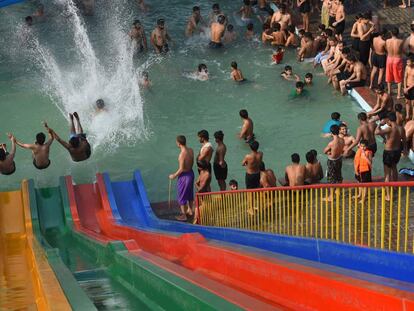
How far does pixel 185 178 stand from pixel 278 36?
275 inches

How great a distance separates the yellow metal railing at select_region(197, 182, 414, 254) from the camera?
8453 millimetres

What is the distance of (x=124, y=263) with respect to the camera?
8.65 m

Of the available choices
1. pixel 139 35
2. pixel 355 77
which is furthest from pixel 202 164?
pixel 139 35

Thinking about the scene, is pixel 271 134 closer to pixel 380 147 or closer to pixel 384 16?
pixel 380 147

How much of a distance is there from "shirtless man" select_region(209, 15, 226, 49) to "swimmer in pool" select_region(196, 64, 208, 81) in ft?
4.43

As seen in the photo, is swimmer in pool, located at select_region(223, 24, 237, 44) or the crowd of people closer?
the crowd of people

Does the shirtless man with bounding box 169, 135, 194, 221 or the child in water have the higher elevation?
the child in water

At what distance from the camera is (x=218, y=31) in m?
20.1

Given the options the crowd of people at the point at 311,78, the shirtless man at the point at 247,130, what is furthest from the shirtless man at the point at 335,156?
the shirtless man at the point at 247,130

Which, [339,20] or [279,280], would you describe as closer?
[279,280]

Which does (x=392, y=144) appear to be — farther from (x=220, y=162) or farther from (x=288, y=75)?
(x=288, y=75)

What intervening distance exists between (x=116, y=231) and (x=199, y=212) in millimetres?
1297

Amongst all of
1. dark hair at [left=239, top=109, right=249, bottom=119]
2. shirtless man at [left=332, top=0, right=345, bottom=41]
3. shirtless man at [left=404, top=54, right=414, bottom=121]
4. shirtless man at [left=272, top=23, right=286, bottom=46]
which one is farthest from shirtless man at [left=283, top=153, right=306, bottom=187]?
shirtless man at [left=272, top=23, right=286, bottom=46]

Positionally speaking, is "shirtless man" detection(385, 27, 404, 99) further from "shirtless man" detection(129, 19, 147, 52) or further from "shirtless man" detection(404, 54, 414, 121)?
"shirtless man" detection(129, 19, 147, 52)
